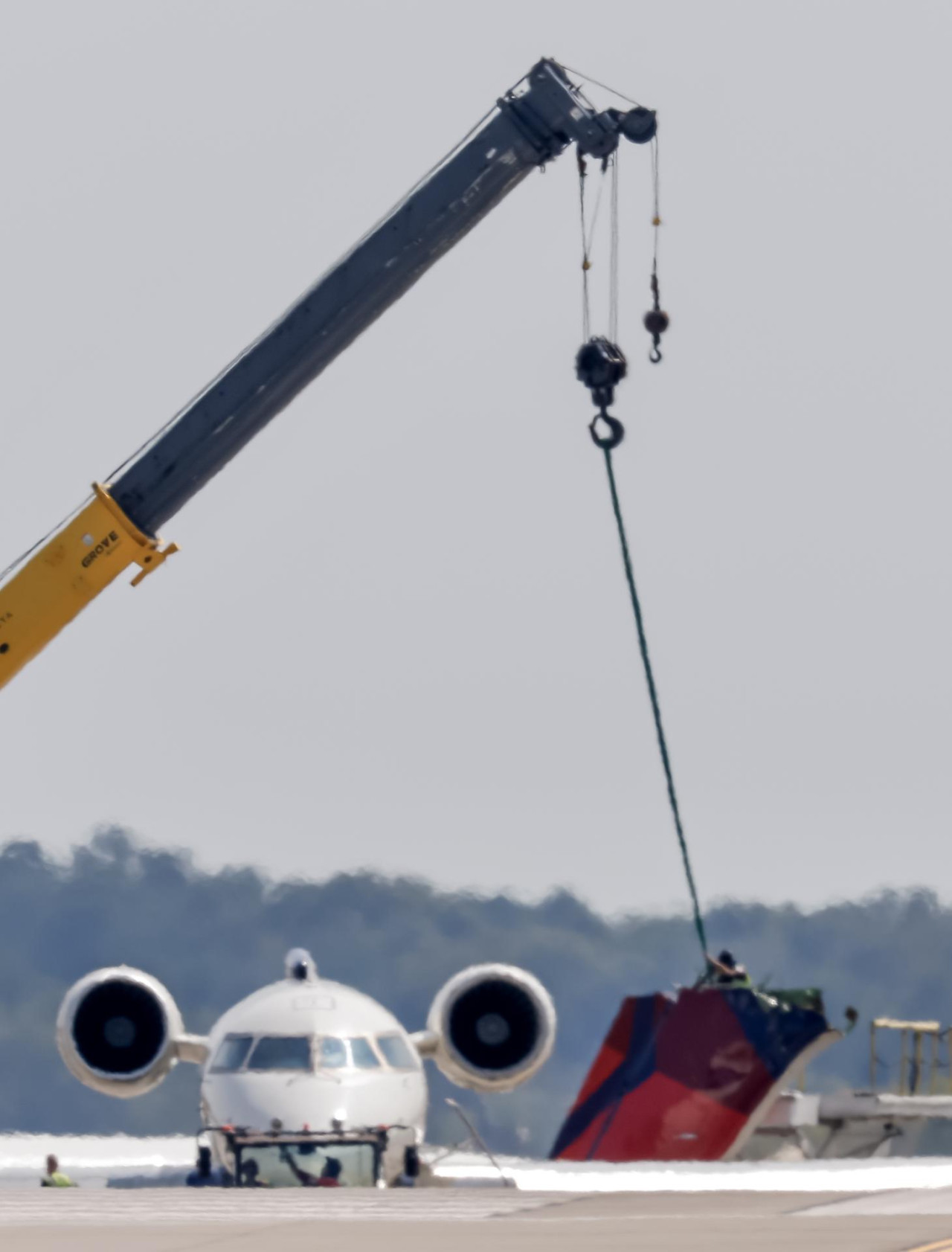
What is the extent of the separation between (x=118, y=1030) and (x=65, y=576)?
10599 mm

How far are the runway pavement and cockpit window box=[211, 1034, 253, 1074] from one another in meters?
8.26

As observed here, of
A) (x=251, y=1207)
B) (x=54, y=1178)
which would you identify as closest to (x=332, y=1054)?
Answer: (x=54, y=1178)

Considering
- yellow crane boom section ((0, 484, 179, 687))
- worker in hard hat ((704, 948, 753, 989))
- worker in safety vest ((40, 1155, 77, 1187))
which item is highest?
yellow crane boom section ((0, 484, 179, 687))

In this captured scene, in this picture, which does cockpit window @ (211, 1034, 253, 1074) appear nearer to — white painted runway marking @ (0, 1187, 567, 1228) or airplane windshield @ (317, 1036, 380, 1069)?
airplane windshield @ (317, 1036, 380, 1069)

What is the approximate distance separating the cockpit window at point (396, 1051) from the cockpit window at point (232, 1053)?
1.76 metres

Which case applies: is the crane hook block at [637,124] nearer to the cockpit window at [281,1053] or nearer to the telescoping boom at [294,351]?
the telescoping boom at [294,351]

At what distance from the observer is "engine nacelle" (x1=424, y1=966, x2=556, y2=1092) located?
124 feet

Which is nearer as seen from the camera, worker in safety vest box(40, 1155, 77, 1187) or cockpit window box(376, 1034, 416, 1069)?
cockpit window box(376, 1034, 416, 1069)

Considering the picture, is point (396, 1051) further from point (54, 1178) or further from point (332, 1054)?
point (54, 1178)

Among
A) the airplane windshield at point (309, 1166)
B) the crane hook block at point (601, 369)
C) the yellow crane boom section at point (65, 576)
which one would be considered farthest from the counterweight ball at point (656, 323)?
the airplane windshield at point (309, 1166)

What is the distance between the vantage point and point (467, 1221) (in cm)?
2050

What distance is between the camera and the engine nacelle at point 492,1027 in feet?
124

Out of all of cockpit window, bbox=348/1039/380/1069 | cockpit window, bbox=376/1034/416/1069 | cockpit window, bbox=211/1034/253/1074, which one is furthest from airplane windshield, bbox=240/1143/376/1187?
cockpit window, bbox=376/1034/416/1069

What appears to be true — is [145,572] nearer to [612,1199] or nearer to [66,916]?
[612,1199]
